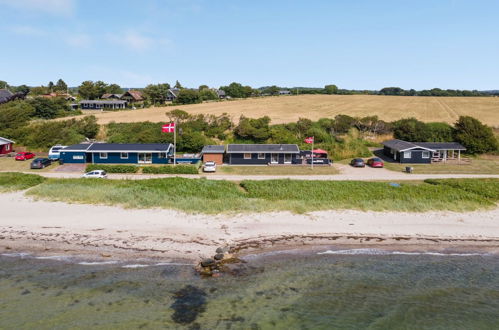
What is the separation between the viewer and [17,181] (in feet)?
125

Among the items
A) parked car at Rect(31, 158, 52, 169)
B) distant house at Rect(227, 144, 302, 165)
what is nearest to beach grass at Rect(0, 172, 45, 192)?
parked car at Rect(31, 158, 52, 169)

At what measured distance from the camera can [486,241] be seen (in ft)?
84.4

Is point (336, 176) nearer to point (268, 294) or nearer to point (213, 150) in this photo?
point (213, 150)

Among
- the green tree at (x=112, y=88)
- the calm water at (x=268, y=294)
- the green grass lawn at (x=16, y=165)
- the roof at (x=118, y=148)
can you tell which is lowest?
the calm water at (x=268, y=294)

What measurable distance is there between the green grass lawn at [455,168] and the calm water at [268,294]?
24407 mm

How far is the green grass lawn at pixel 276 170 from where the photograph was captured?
4469cm

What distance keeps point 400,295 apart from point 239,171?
28485 millimetres

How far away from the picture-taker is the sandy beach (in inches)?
947

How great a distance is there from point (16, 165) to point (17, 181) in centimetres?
1135

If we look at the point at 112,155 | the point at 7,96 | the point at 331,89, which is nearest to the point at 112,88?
the point at 7,96

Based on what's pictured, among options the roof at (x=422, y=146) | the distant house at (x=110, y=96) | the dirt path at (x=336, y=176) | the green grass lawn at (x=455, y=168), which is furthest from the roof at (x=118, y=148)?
the distant house at (x=110, y=96)

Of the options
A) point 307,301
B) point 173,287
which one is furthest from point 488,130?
point 173,287

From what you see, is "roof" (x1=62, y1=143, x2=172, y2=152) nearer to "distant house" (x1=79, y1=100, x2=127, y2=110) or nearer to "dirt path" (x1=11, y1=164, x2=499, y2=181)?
"dirt path" (x1=11, y1=164, x2=499, y2=181)

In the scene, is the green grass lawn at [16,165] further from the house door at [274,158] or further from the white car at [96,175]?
the house door at [274,158]
